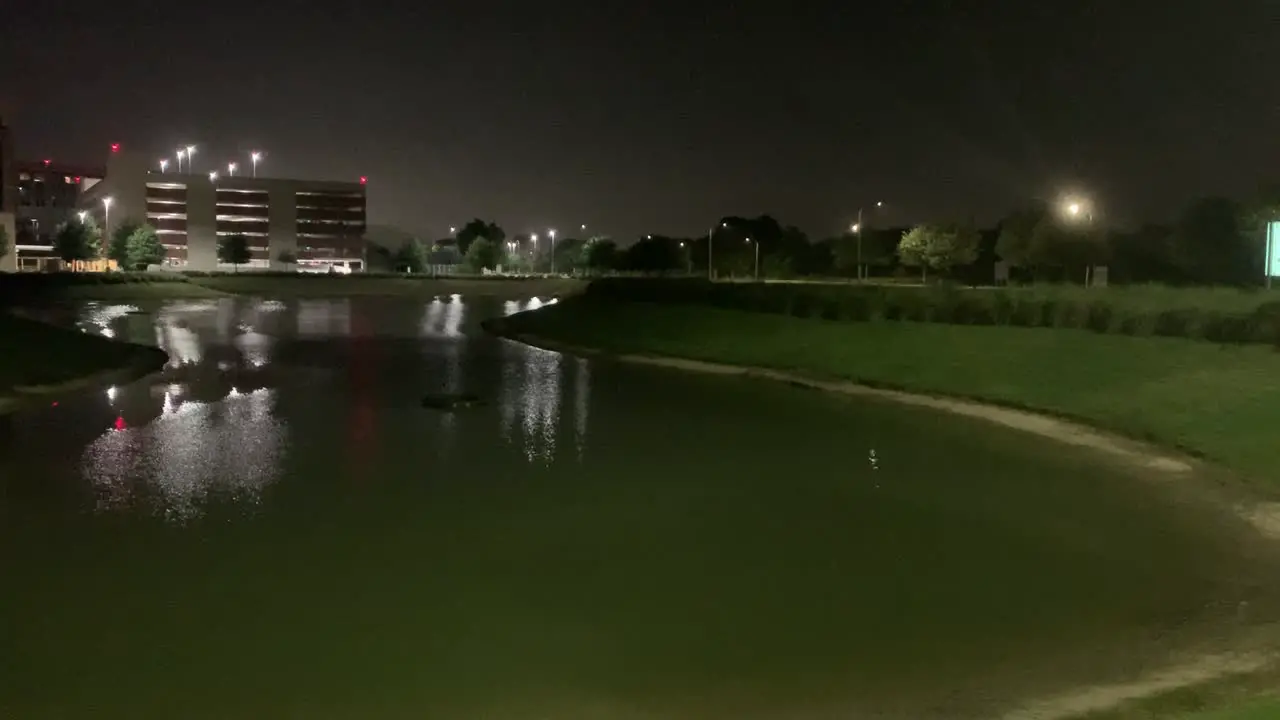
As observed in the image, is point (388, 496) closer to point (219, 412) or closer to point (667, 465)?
point (667, 465)

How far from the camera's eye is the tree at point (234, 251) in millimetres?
117438

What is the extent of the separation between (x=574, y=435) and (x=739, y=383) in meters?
9.89

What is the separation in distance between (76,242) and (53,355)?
74468 millimetres

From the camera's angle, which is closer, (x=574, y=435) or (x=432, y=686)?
(x=432, y=686)

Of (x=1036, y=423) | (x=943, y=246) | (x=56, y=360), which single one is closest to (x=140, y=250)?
(x=943, y=246)

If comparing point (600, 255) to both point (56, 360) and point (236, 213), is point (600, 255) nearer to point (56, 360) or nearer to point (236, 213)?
point (236, 213)

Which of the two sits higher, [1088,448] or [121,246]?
[121,246]

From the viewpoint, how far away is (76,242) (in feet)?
299

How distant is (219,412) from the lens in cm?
1984

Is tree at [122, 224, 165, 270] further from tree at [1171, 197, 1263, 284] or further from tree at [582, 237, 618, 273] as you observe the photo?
tree at [1171, 197, 1263, 284]

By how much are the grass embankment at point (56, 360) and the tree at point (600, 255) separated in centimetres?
9042

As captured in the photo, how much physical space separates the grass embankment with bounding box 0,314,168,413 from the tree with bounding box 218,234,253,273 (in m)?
90.3

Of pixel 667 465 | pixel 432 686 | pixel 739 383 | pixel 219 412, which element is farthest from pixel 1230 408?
pixel 219 412

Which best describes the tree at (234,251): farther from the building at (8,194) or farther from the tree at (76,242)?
the building at (8,194)
